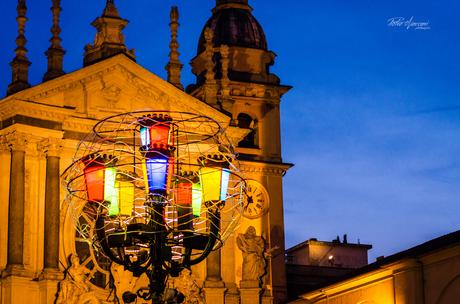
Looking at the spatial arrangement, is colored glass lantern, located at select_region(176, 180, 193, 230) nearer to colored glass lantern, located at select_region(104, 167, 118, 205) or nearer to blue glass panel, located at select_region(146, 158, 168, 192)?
blue glass panel, located at select_region(146, 158, 168, 192)

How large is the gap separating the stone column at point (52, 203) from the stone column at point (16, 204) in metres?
0.69

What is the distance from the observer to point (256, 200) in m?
43.3

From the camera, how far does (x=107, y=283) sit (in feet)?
119

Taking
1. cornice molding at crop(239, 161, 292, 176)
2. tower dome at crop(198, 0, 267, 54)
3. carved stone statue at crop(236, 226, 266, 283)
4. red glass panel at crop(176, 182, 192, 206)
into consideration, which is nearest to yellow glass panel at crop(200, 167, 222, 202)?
red glass panel at crop(176, 182, 192, 206)

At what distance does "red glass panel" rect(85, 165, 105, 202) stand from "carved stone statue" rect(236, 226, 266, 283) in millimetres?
21092

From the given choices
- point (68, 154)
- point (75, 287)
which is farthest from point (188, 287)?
point (68, 154)

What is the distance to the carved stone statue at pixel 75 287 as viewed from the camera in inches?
1342

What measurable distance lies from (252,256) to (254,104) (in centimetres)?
859

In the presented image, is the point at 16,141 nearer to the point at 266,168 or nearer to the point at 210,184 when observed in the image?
the point at 266,168

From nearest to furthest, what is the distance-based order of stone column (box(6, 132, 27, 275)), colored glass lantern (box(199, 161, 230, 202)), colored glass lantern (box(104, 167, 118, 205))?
colored glass lantern (box(104, 167, 118, 205)) < colored glass lantern (box(199, 161, 230, 202)) < stone column (box(6, 132, 27, 275))

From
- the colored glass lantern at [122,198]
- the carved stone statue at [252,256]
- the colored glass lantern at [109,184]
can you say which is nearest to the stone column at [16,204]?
the carved stone statue at [252,256]

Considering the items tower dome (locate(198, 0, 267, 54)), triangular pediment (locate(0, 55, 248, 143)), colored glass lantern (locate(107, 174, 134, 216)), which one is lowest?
colored glass lantern (locate(107, 174, 134, 216))

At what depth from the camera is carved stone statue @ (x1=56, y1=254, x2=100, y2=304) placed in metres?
34.1

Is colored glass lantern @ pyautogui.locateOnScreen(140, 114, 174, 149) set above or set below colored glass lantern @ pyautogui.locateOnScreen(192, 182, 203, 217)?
above
